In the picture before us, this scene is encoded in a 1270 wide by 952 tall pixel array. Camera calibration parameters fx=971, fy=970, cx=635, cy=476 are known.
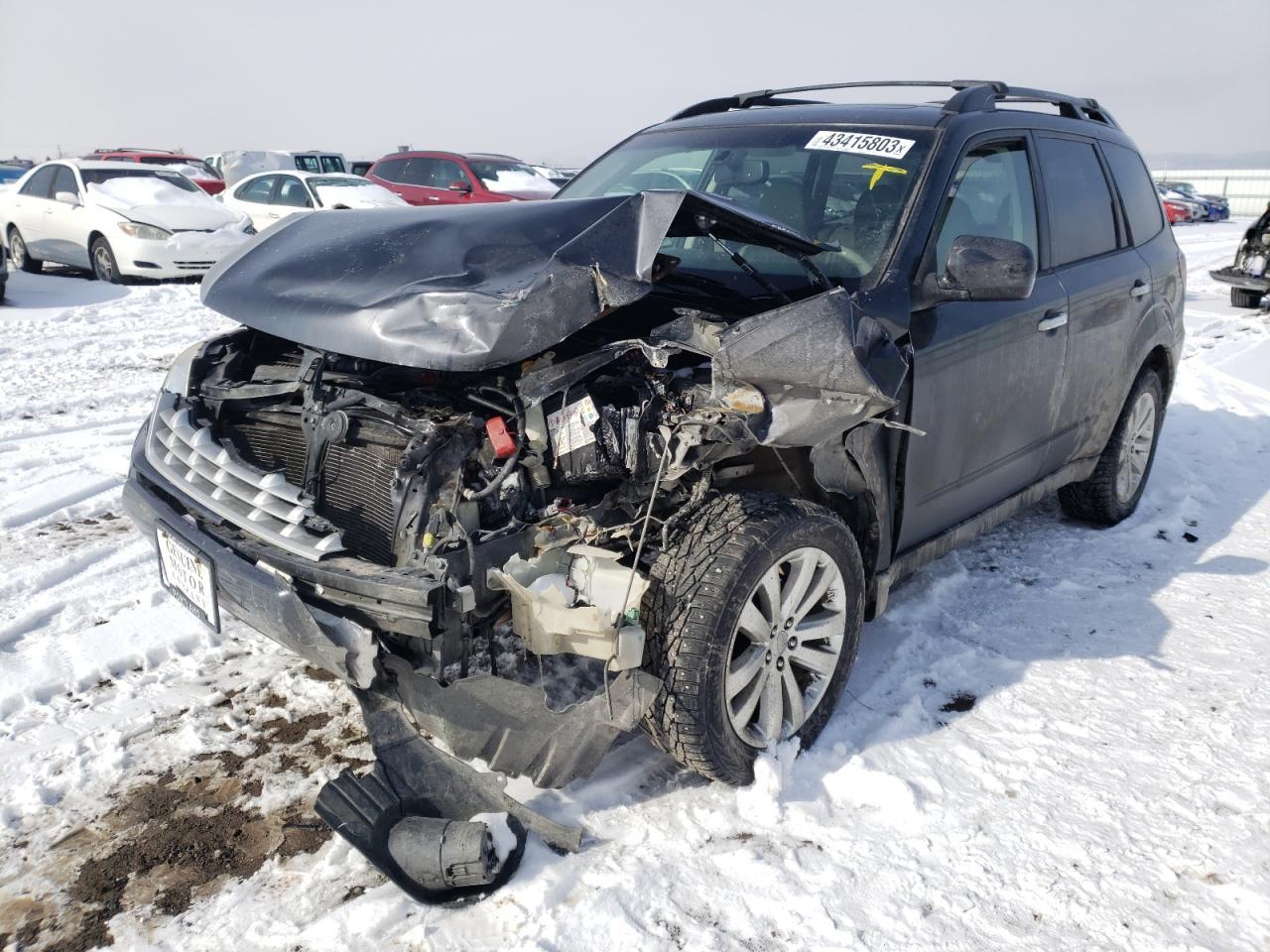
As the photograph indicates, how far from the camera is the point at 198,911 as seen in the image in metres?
2.33

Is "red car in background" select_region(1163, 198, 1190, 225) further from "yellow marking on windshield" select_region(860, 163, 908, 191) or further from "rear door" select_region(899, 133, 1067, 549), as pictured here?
"yellow marking on windshield" select_region(860, 163, 908, 191)

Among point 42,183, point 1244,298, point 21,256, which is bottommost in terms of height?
point 1244,298

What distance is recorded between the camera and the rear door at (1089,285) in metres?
4.01

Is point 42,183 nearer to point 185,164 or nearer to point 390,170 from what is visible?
point 390,170

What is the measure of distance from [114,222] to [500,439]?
36.3 ft

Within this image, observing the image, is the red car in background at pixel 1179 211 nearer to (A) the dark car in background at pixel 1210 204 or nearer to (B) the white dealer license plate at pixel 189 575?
(A) the dark car in background at pixel 1210 204

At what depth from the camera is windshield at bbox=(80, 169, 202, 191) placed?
1224 centimetres

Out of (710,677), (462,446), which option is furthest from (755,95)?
(710,677)

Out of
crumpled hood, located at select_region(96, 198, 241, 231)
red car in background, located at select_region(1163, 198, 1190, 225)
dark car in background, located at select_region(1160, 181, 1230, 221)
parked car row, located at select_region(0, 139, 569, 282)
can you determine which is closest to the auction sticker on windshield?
parked car row, located at select_region(0, 139, 569, 282)

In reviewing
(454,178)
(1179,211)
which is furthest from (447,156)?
(1179,211)

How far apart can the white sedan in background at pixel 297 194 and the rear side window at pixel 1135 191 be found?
1188 cm

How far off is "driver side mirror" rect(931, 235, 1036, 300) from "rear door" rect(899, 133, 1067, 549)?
164 millimetres

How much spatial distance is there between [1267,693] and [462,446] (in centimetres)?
296

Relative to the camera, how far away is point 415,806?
2.52 metres
